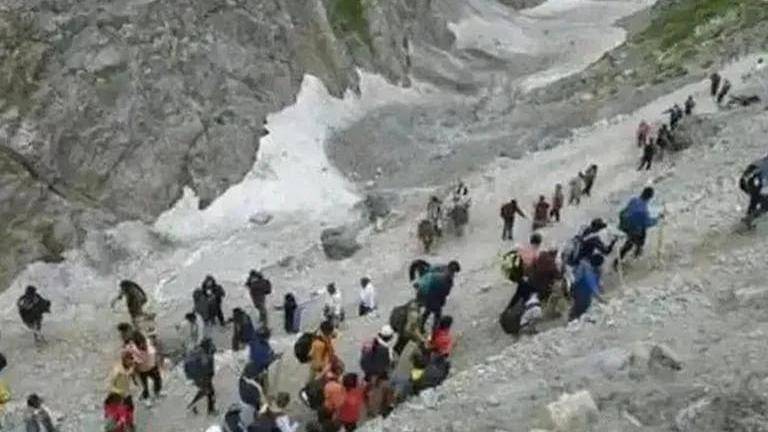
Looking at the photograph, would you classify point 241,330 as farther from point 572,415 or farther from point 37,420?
point 572,415

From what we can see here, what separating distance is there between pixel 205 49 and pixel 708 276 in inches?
1172

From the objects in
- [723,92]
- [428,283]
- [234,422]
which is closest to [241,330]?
[428,283]

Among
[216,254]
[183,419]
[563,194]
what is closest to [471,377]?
[183,419]

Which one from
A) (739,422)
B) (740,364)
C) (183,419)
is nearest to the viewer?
(739,422)

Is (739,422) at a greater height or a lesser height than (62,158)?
lesser

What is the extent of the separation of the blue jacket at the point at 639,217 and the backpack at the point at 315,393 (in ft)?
27.8

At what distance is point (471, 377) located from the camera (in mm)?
23172

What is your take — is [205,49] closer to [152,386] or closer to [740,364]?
[152,386]

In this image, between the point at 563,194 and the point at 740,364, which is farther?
the point at 563,194

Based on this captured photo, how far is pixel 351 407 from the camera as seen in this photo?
22047 millimetres

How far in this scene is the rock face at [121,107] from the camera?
4475 cm

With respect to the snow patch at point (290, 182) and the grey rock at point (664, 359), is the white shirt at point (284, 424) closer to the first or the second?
the grey rock at point (664, 359)

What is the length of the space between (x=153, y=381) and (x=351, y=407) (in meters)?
7.57

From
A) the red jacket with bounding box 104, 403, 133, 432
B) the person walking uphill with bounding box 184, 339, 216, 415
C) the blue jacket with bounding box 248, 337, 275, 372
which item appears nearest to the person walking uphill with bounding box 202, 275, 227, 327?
the person walking uphill with bounding box 184, 339, 216, 415
